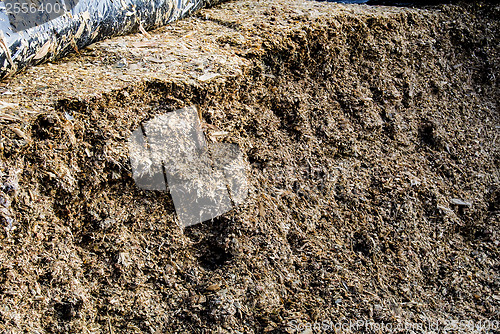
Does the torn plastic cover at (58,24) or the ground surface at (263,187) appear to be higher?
the torn plastic cover at (58,24)

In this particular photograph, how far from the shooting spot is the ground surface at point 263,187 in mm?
1560

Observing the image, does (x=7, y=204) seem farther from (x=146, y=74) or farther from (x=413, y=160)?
(x=413, y=160)

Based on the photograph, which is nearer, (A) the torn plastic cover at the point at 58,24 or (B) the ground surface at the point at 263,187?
(B) the ground surface at the point at 263,187

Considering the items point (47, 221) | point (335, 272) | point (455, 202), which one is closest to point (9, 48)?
point (47, 221)

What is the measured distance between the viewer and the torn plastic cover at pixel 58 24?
1.67 m

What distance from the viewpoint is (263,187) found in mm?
1922

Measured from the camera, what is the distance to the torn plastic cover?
65.9 inches

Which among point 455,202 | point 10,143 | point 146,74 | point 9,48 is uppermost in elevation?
point 9,48

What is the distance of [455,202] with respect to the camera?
2375 mm

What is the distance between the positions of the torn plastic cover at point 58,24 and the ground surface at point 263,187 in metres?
0.07

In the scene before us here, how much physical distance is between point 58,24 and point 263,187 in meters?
1.18

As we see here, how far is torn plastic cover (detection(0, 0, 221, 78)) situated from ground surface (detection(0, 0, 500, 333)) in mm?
73

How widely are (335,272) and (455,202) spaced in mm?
1012

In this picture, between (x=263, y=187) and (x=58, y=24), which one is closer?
(x=58, y=24)
